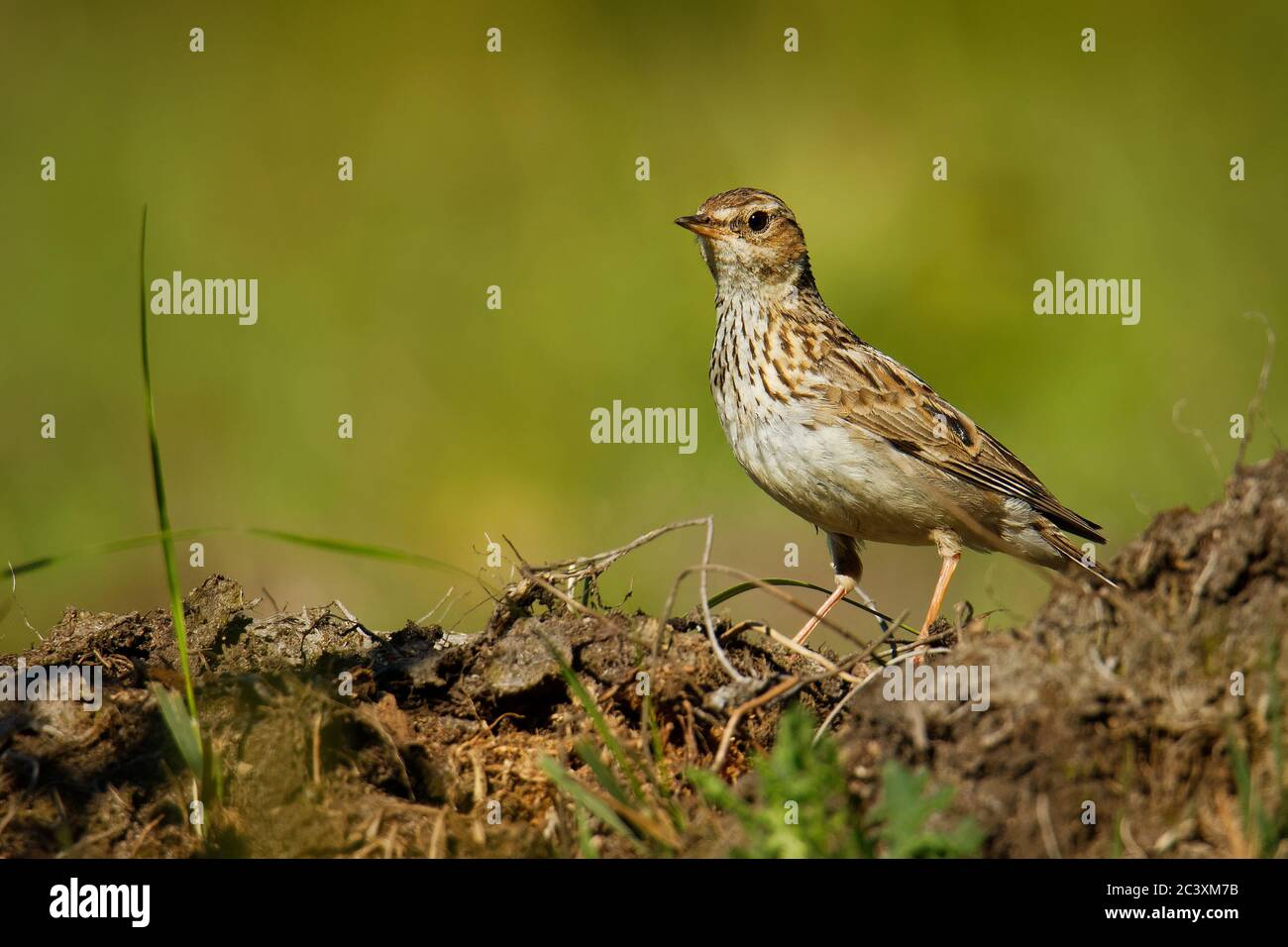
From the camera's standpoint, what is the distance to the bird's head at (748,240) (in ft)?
23.8

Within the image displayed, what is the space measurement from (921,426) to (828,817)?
391 cm

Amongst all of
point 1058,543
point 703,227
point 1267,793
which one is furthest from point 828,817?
point 703,227

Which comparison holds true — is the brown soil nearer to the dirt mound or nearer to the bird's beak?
the dirt mound

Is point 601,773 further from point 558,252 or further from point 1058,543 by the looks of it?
point 558,252

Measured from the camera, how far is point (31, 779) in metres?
4.08

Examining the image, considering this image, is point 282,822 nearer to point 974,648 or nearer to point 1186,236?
point 974,648

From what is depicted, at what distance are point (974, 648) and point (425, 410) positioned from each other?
8.71 metres

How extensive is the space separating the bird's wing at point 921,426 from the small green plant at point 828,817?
11.6 ft

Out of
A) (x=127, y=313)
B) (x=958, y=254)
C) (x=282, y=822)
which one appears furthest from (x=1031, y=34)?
(x=282, y=822)

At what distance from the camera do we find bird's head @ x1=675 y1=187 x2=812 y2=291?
23.8 feet

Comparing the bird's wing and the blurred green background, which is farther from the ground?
the blurred green background

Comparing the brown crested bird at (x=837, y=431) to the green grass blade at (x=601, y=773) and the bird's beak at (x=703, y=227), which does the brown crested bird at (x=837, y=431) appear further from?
the green grass blade at (x=601, y=773)

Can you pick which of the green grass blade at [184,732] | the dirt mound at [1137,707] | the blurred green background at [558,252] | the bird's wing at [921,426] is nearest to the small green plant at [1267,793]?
the dirt mound at [1137,707]

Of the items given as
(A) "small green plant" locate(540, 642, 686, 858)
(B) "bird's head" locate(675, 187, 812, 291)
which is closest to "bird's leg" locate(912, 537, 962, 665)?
(B) "bird's head" locate(675, 187, 812, 291)
